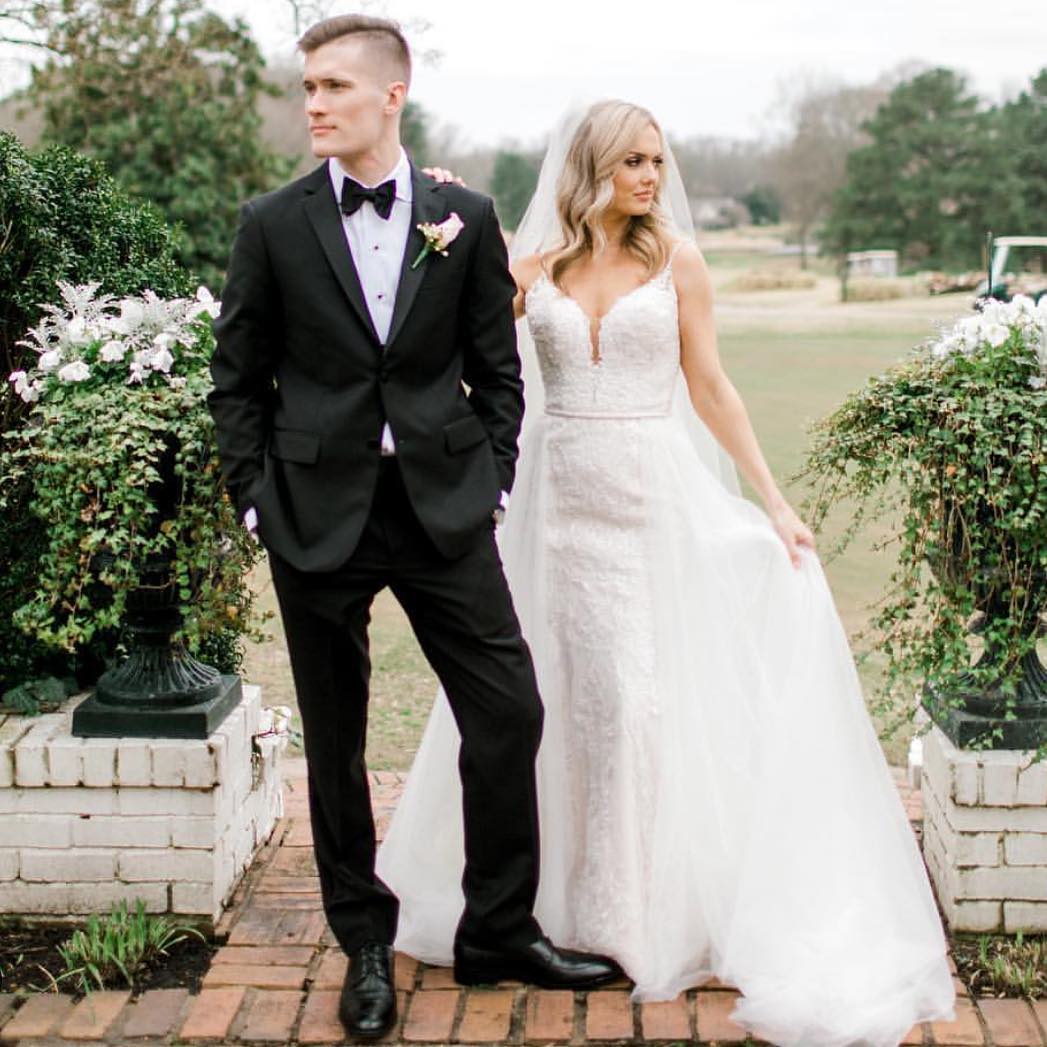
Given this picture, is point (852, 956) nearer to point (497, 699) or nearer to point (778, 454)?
point (497, 699)

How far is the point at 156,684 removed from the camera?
140 inches

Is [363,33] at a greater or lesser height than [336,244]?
greater

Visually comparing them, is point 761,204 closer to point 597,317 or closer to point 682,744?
point 597,317

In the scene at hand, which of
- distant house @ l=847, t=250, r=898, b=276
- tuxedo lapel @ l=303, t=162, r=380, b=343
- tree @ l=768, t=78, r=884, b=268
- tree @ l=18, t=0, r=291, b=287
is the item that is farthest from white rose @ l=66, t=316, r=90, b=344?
tree @ l=768, t=78, r=884, b=268

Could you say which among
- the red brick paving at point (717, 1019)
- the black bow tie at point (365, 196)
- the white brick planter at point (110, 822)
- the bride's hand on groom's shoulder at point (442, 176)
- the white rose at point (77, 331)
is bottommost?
Result: the red brick paving at point (717, 1019)

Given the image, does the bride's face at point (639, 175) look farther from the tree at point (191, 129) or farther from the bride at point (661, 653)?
the tree at point (191, 129)

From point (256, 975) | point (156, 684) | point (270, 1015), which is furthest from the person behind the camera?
point (156, 684)

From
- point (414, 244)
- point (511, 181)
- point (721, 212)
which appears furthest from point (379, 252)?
point (721, 212)

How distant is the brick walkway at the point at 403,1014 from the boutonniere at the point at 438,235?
1.61m

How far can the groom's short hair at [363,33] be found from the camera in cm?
282


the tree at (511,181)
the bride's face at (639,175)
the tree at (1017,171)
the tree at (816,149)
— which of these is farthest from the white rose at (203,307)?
the tree at (816,149)

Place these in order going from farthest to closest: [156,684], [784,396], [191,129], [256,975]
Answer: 1. [191,129]
2. [784,396]
3. [156,684]
4. [256,975]

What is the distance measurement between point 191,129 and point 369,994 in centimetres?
1752

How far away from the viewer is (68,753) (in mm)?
3484
